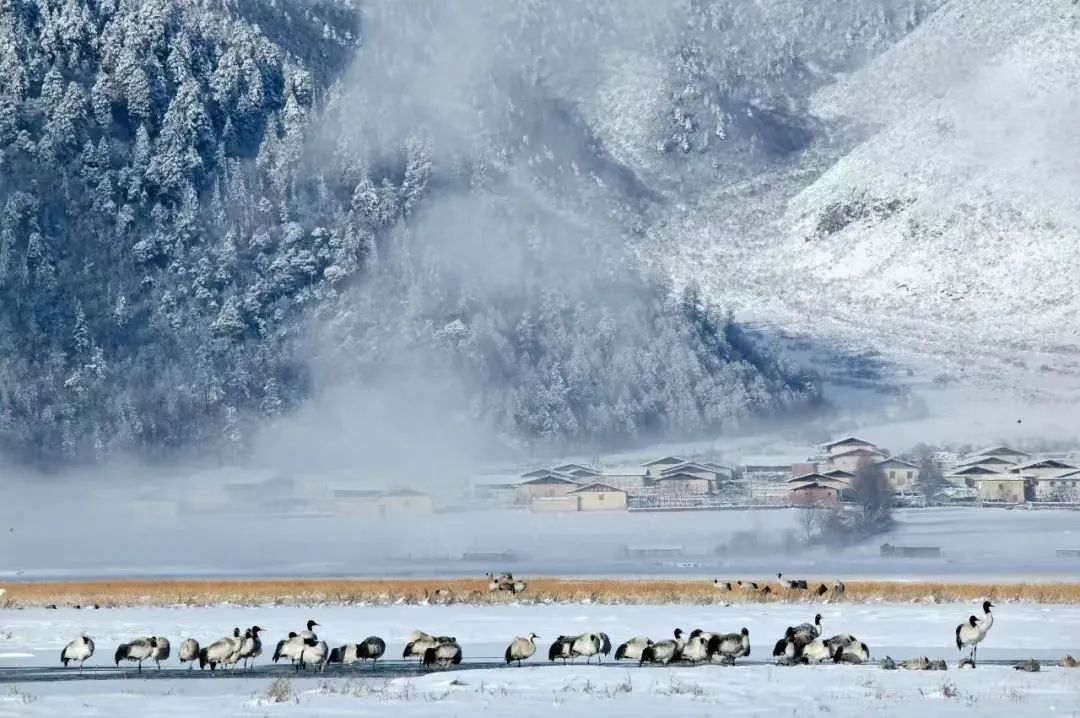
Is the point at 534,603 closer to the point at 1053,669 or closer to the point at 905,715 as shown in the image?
the point at 1053,669

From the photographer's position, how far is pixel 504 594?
10969 cm

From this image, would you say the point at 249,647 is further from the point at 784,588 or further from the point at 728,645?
the point at 784,588

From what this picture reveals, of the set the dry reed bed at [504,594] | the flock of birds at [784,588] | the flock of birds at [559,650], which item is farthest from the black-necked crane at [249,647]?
the flock of birds at [784,588]

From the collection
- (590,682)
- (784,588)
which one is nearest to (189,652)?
(590,682)

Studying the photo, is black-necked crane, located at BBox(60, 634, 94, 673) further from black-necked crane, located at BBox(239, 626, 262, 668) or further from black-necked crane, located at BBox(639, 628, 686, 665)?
black-necked crane, located at BBox(639, 628, 686, 665)

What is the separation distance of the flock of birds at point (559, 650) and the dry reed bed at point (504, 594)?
32.5 m

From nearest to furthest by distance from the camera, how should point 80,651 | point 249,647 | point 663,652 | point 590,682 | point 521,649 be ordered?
point 590,682 → point 663,652 → point 249,647 → point 521,649 → point 80,651

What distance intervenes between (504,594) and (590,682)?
4915cm

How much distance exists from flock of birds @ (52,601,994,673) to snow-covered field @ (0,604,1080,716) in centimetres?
81

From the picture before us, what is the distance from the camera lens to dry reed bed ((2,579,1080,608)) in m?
102

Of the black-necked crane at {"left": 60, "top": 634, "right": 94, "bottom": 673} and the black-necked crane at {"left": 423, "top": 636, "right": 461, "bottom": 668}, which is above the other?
the black-necked crane at {"left": 60, "top": 634, "right": 94, "bottom": 673}

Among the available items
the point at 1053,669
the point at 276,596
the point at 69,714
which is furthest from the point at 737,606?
the point at 69,714

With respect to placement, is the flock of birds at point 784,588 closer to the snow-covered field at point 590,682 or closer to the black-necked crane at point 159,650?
the snow-covered field at point 590,682

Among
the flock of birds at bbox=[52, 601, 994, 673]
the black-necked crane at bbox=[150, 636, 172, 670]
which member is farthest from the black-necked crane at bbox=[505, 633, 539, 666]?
the black-necked crane at bbox=[150, 636, 172, 670]
